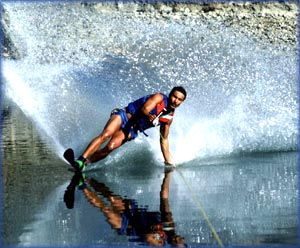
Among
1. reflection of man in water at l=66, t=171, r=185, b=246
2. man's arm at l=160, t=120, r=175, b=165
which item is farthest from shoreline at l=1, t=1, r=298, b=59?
reflection of man in water at l=66, t=171, r=185, b=246

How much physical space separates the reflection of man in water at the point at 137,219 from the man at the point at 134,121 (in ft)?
3.69

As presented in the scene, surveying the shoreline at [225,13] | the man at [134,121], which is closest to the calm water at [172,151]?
the man at [134,121]

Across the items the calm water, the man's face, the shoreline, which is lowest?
the calm water

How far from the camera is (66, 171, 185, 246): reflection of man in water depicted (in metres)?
4.59

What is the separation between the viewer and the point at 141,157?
8609 mm

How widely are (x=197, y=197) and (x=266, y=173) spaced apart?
1616 millimetres

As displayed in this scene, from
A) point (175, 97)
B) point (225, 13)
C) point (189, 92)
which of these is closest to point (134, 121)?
point (175, 97)

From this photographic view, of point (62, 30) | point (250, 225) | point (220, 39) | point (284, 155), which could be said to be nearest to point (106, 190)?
point (250, 225)

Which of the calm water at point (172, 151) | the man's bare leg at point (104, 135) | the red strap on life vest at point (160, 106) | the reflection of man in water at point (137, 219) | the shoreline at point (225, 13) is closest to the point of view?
the reflection of man in water at point (137, 219)

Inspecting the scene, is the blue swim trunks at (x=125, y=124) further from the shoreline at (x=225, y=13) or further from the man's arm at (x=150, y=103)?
the shoreline at (x=225, y=13)

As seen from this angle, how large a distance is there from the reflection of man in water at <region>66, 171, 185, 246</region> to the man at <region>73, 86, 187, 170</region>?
3.69ft

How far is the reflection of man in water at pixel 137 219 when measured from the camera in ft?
15.1

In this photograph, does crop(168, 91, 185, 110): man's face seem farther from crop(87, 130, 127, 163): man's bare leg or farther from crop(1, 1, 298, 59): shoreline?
crop(1, 1, 298, 59): shoreline

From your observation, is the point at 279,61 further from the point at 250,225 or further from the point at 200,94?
the point at 250,225
